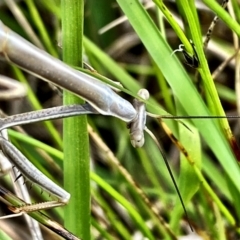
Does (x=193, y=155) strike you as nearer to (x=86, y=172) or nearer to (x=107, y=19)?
(x=86, y=172)

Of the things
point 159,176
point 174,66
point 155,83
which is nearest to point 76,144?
point 174,66

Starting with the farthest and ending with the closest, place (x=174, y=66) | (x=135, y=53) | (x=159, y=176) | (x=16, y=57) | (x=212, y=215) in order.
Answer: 1. (x=135, y=53)
2. (x=159, y=176)
3. (x=212, y=215)
4. (x=174, y=66)
5. (x=16, y=57)

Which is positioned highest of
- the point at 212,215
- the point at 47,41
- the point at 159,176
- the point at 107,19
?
the point at 107,19

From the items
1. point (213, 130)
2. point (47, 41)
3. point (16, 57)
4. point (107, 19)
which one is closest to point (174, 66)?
point (213, 130)

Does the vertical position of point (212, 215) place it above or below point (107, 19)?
below

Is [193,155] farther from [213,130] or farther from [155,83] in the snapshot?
[155,83]

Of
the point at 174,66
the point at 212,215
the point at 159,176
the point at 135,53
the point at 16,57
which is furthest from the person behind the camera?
the point at 135,53

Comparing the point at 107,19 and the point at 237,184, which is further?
the point at 107,19
